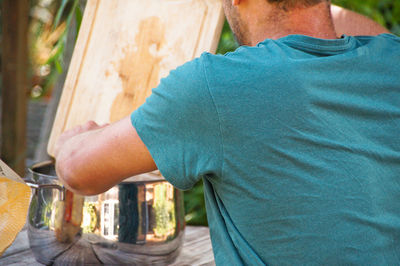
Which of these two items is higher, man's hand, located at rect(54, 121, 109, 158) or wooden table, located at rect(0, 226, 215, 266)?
man's hand, located at rect(54, 121, 109, 158)

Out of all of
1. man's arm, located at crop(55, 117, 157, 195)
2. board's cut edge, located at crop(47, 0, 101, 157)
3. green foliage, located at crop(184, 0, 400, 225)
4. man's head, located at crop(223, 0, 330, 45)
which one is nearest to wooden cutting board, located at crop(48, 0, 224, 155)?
board's cut edge, located at crop(47, 0, 101, 157)

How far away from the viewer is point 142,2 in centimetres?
132

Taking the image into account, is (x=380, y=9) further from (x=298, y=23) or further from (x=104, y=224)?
(x=104, y=224)

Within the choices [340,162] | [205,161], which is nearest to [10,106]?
[205,161]

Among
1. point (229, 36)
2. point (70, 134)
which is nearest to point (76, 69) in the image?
point (70, 134)

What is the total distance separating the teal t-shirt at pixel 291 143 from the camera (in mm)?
789

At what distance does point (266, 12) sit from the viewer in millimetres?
932

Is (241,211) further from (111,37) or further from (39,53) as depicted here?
(39,53)

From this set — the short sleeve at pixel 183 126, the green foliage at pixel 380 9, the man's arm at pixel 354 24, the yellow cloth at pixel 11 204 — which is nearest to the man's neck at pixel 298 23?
the short sleeve at pixel 183 126

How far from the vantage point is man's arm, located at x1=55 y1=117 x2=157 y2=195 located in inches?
33.9

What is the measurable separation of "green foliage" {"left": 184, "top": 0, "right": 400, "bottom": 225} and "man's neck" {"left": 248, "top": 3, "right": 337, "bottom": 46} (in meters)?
1.35

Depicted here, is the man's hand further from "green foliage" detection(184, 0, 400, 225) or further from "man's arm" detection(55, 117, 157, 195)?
"green foliage" detection(184, 0, 400, 225)

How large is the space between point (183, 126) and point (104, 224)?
349mm

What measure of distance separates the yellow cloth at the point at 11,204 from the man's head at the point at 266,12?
561 millimetres
